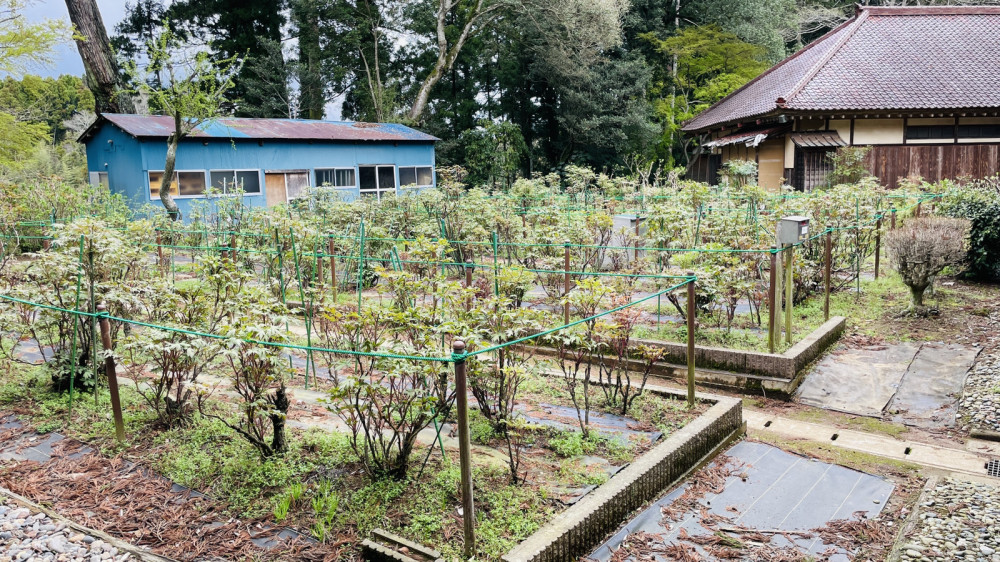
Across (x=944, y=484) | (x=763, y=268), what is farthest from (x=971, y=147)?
(x=944, y=484)

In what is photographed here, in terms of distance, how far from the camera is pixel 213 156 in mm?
16781

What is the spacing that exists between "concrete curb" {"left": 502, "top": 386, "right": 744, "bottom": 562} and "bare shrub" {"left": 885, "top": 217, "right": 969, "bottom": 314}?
3.88 meters

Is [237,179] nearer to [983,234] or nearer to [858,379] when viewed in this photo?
[858,379]

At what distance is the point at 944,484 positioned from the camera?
402cm

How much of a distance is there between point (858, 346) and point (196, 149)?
49.5ft

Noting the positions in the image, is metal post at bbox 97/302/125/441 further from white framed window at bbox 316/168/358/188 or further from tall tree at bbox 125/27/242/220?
white framed window at bbox 316/168/358/188

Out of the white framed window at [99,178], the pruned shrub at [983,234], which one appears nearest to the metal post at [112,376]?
the pruned shrub at [983,234]

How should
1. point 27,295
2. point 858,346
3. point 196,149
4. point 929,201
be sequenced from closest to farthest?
1. point 27,295
2. point 858,346
3. point 929,201
4. point 196,149

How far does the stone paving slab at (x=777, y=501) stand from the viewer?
3.45m

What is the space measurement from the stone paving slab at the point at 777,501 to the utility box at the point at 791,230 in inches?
89.6

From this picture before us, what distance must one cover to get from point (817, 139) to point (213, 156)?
14.9m

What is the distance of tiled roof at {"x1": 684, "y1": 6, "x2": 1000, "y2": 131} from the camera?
16.3m

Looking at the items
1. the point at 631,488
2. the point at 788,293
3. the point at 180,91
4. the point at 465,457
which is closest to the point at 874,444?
the point at 788,293

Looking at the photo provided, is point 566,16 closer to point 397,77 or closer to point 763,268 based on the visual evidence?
point 397,77
